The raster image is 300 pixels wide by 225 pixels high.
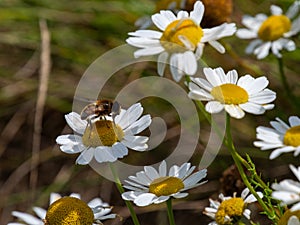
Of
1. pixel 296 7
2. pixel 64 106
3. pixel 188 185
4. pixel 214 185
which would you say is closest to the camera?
pixel 188 185

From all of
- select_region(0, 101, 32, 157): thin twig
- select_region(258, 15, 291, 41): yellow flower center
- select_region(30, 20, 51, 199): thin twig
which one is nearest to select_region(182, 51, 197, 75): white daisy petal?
select_region(258, 15, 291, 41): yellow flower center

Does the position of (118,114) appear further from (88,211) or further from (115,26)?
(115,26)

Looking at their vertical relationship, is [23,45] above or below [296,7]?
above

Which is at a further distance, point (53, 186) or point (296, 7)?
point (53, 186)

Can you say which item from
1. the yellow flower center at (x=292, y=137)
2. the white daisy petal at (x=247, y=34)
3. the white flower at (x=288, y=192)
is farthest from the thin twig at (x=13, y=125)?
the white flower at (x=288, y=192)

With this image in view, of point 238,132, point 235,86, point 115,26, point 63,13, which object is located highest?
point 63,13

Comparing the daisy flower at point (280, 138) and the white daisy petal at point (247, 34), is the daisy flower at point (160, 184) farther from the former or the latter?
the white daisy petal at point (247, 34)

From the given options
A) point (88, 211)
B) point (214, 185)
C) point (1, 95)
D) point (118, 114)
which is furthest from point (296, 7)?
point (1, 95)
